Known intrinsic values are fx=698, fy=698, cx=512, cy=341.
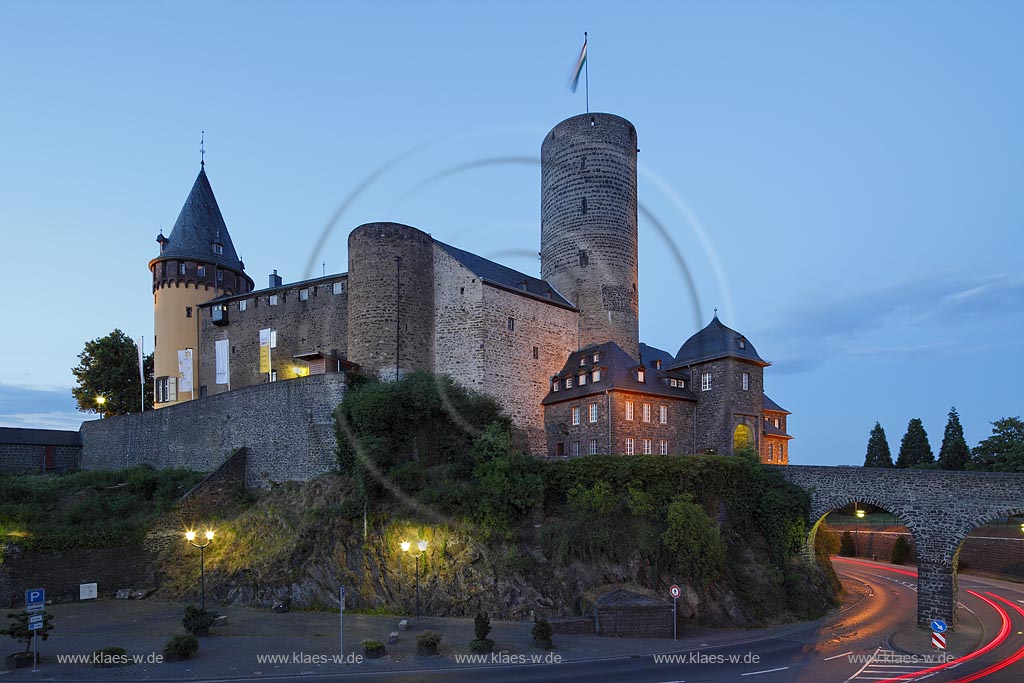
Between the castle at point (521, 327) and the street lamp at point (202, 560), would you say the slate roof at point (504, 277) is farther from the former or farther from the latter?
the street lamp at point (202, 560)

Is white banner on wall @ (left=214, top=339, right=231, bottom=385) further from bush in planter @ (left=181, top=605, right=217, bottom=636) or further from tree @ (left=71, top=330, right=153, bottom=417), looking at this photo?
bush in planter @ (left=181, top=605, right=217, bottom=636)

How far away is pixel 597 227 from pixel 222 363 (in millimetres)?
28639

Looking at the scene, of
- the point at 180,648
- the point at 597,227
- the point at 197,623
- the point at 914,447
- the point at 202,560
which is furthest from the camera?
the point at 914,447

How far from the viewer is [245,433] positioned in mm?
41125

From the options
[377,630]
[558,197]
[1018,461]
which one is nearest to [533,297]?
[558,197]

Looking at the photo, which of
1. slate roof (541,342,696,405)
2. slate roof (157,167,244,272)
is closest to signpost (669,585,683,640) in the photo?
slate roof (541,342,696,405)

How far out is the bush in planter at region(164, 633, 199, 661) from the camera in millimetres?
21344

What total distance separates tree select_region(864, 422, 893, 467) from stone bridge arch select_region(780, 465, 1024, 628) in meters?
54.8

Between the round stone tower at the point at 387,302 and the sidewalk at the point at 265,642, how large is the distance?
15446 mm

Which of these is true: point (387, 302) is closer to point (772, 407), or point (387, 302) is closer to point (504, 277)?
point (504, 277)

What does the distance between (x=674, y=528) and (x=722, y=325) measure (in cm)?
1680

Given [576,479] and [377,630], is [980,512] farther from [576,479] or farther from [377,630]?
[377,630]

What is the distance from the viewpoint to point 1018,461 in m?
56.0

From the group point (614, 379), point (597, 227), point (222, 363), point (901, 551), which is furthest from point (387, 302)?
point (901, 551)
